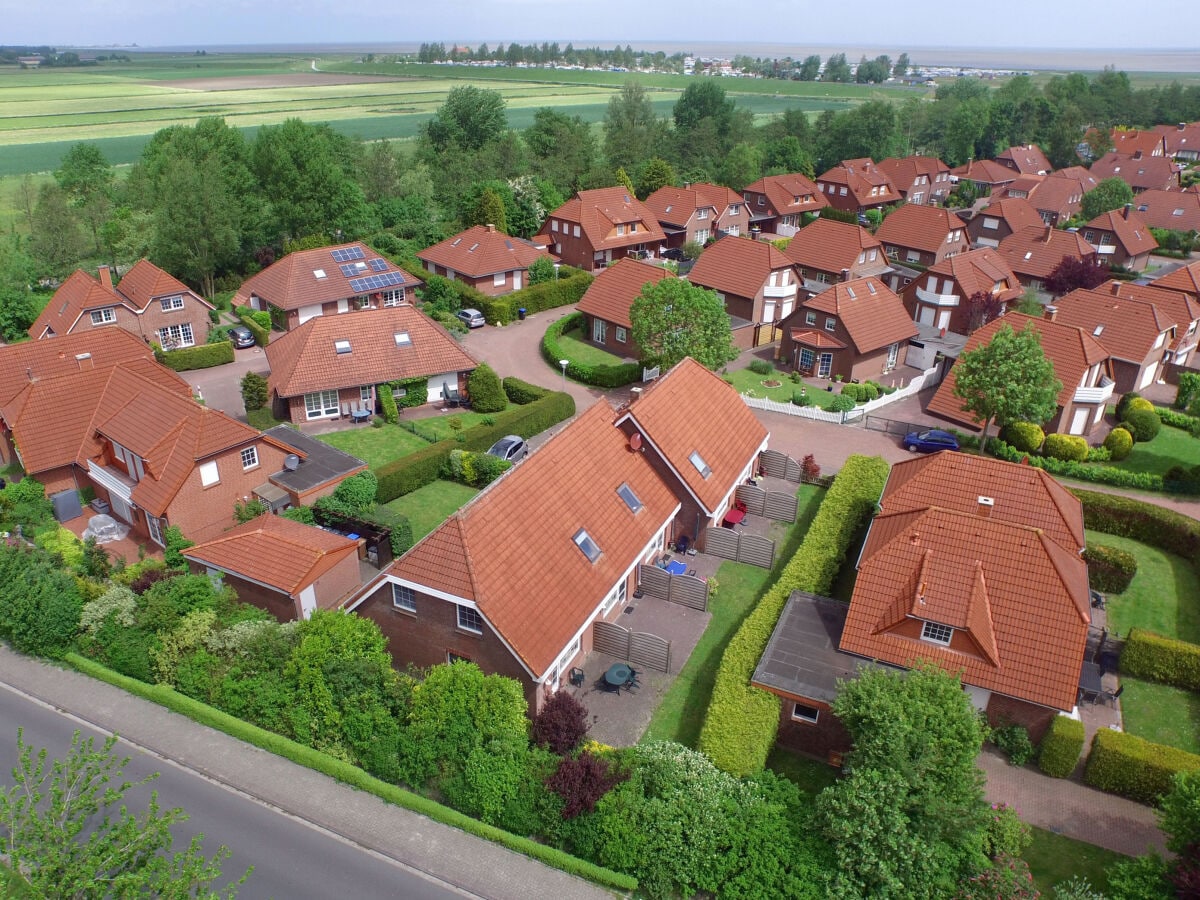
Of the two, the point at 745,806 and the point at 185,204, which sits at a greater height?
the point at 185,204

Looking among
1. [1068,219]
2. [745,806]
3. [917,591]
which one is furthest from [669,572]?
[1068,219]

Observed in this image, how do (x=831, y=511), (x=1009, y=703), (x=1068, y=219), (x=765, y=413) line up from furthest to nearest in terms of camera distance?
1. (x=1068, y=219)
2. (x=765, y=413)
3. (x=831, y=511)
4. (x=1009, y=703)

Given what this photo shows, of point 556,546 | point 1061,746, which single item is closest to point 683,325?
point 556,546

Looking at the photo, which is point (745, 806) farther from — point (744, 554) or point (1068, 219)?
point (1068, 219)

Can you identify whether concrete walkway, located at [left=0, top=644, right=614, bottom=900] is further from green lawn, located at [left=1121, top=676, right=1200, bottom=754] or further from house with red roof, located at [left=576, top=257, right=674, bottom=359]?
house with red roof, located at [left=576, top=257, right=674, bottom=359]

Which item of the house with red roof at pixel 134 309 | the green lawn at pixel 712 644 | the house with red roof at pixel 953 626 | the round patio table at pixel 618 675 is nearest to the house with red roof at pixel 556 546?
the round patio table at pixel 618 675

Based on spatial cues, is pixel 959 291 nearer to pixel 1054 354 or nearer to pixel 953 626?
pixel 1054 354

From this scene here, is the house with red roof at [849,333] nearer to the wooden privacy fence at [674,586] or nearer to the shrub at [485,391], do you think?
the shrub at [485,391]

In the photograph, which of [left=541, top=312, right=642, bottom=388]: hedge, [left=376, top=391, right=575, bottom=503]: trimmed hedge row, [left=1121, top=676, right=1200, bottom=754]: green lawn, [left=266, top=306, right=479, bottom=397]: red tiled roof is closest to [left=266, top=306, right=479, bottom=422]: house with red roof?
[left=266, top=306, right=479, bottom=397]: red tiled roof
